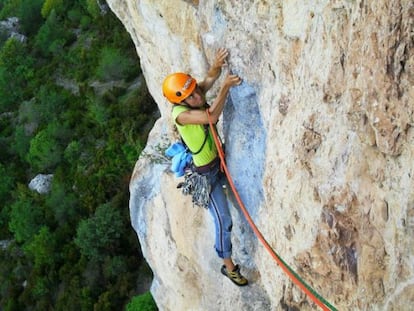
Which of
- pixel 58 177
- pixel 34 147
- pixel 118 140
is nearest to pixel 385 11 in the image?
pixel 118 140

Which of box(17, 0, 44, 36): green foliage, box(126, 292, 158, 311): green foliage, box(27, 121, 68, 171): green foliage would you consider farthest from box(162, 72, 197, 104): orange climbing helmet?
box(17, 0, 44, 36): green foliage

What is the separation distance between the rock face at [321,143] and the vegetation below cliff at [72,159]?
14.3 metres

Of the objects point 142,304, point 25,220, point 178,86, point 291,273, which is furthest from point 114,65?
point 291,273

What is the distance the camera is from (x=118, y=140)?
918 inches

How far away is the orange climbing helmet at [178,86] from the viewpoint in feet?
15.1

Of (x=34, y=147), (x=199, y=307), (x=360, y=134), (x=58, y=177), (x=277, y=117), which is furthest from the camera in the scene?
(x=34, y=147)

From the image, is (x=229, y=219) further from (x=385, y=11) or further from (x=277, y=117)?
(x=385, y=11)

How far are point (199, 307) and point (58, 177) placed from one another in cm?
1827

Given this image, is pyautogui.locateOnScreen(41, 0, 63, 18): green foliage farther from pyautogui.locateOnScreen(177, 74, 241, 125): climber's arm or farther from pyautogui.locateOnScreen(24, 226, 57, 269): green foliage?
pyautogui.locateOnScreen(177, 74, 241, 125): climber's arm

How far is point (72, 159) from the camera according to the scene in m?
25.2

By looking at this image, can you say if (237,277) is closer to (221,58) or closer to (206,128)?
(206,128)

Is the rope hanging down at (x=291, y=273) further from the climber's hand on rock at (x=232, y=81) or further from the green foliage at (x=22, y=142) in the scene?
the green foliage at (x=22, y=142)

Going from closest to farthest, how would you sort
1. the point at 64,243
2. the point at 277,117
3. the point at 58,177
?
the point at 277,117 < the point at 64,243 < the point at 58,177

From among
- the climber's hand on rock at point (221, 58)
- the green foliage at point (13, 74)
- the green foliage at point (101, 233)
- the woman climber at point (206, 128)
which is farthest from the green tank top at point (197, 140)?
the green foliage at point (13, 74)
